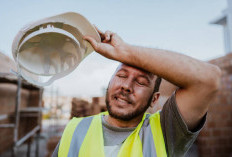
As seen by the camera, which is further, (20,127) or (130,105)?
(20,127)

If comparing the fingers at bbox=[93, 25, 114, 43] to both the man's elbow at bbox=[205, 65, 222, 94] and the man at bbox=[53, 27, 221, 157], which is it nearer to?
the man at bbox=[53, 27, 221, 157]

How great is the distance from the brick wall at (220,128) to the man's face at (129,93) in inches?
103

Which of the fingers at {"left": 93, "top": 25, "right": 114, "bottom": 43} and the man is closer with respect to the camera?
the man

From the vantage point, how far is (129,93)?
1.40 metres

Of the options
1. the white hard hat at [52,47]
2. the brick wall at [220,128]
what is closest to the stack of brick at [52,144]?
the white hard hat at [52,47]

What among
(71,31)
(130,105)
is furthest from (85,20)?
(130,105)

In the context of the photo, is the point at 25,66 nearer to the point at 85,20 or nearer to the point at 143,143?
the point at 85,20

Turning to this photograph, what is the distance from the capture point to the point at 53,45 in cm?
121

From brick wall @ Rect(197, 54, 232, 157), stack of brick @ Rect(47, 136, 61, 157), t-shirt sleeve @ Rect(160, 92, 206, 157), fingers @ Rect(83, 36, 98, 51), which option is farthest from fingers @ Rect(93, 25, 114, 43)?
brick wall @ Rect(197, 54, 232, 157)

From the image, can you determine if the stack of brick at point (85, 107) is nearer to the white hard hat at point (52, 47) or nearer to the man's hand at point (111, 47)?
the white hard hat at point (52, 47)

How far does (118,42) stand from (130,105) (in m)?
0.43

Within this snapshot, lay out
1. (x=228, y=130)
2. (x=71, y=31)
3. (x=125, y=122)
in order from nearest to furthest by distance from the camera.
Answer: (x=71, y=31) → (x=125, y=122) → (x=228, y=130)

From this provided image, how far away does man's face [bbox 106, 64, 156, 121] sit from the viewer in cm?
138

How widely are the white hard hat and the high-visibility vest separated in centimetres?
43
